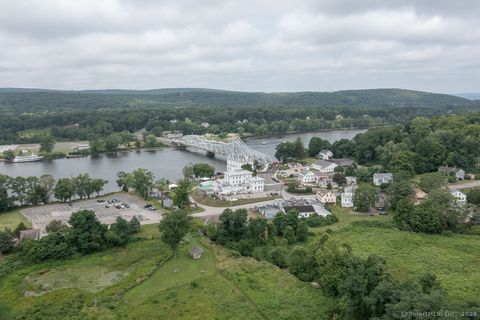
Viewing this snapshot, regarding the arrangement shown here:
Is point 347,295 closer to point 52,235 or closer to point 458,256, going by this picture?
point 458,256

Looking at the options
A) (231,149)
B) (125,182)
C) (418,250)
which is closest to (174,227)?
(418,250)

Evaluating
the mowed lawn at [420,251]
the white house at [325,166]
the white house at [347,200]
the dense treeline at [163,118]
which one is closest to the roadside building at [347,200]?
the white house at [347,200]

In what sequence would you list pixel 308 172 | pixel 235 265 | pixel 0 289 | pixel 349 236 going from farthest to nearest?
1. pixel 308 172
2. pixel 349 236
3. pixel 235 265
4. pixel 0 289

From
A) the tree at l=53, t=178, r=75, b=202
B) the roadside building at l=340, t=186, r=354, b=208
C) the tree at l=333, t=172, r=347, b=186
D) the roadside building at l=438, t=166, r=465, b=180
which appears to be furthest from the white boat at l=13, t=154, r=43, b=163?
the roadside building at l=438, t=166, r=465, b=180

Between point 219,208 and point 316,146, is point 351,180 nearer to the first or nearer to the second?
point 219,208

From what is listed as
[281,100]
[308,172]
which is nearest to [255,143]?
[308,172]

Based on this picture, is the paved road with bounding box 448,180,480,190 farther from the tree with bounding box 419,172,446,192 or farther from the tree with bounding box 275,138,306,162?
the tree with bounding box 275,138,306,162

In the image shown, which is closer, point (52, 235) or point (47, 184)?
point (52, 235)
